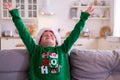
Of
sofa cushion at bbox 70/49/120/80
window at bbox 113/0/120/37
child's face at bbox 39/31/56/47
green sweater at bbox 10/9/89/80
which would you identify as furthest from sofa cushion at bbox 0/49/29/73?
window at bbox 113/0/120/37

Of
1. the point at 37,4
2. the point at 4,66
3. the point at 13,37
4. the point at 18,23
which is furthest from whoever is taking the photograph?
the point at 37,4

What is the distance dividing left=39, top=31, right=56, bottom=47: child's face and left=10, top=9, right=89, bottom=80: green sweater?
6 centimetres

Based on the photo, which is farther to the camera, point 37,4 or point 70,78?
point 37,4

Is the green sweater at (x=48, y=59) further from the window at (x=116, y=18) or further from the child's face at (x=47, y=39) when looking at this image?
the window at (x=116, y=18)

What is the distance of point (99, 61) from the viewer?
6.16ft

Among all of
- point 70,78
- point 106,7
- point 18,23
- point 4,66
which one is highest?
point 106,7

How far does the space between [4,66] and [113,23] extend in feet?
12.8

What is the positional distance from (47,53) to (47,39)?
153mm

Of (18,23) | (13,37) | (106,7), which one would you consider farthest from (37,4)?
(18,23)

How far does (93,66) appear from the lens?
1860 mm

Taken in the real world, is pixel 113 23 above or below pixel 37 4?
below

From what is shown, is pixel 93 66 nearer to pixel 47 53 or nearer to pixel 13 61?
pixel 47 53

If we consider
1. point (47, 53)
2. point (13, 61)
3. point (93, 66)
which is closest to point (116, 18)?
point (93, 66)

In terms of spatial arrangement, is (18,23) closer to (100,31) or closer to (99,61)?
(99,61)
